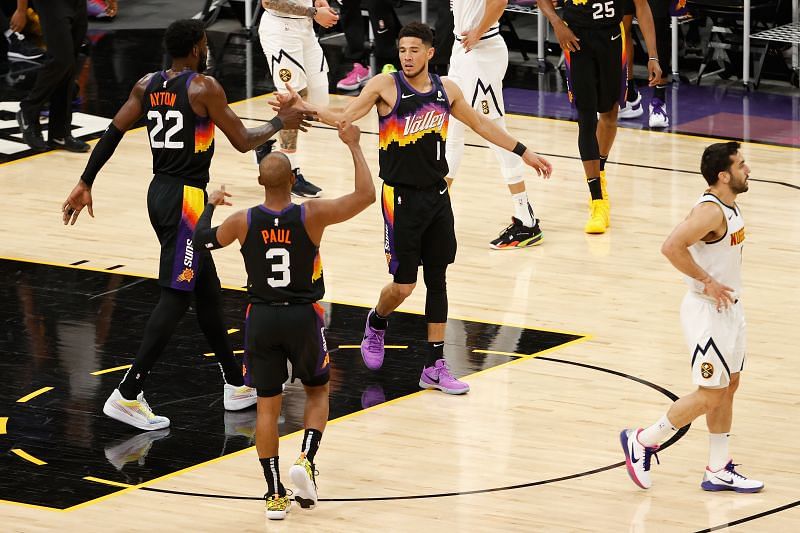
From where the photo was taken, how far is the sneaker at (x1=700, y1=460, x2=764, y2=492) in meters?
7.34

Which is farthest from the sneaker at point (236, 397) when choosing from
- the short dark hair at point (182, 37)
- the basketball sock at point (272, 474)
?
the short dark hair at point (182, 37)

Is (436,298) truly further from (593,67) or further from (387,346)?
(593,67)

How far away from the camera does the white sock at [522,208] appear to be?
11281 mm

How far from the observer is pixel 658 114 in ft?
47.4

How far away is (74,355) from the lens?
9.31 m

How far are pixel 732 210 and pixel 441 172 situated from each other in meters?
1.95

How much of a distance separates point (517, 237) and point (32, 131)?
15.6ft

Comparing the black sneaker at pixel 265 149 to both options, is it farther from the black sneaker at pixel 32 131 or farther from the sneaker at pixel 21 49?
the sneaker at pixel 21 49

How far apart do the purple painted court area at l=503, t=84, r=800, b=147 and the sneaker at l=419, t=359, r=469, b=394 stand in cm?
613

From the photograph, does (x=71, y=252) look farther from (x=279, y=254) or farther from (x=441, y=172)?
(x=279, y=254)

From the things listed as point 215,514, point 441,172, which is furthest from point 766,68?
point 215,514

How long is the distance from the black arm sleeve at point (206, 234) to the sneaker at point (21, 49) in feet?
35.0

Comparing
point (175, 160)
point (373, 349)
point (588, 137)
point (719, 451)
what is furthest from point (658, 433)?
point (588, 137)

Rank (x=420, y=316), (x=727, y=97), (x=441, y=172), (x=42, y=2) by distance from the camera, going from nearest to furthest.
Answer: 1. (x=441, y=172)
2. (x=420, y=316)
3. (x=42, y=2)
4. (x=727, y=97)
